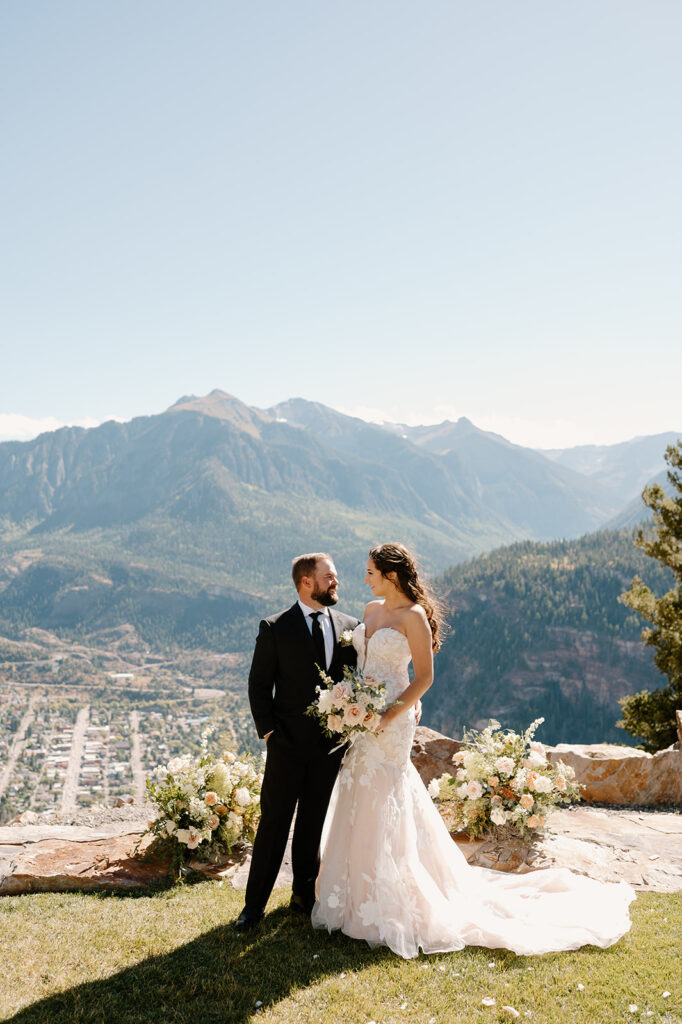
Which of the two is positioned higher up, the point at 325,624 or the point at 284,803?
the point at 325,624

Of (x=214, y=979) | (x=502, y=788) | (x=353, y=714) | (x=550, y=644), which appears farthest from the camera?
(x=550, y=644)

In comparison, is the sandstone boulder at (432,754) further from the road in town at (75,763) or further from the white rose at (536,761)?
the road in town at (75,763)

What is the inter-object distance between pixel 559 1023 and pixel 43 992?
3686mm

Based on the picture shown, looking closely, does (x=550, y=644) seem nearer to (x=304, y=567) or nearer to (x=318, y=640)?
(x=318, y=640)

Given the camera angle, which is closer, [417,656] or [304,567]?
[417,656]

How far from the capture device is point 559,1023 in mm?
4504

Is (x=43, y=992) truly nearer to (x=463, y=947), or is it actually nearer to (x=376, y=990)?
(x=376, y=990)

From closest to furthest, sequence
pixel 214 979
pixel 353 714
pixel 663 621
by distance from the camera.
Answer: pixel 214 979
pixel 353 714
pixel 663 621

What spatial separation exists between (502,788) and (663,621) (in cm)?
1328

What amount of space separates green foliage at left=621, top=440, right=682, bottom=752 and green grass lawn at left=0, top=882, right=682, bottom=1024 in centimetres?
1365

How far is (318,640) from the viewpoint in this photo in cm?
621

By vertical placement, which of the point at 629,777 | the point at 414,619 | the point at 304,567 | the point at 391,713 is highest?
the point at 304,567

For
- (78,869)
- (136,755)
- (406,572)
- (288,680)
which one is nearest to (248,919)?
(288,680)

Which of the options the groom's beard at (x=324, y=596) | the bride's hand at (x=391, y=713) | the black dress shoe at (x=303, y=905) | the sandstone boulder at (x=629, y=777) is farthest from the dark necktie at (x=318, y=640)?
the sandstone boulder at (x=629, y=777)
